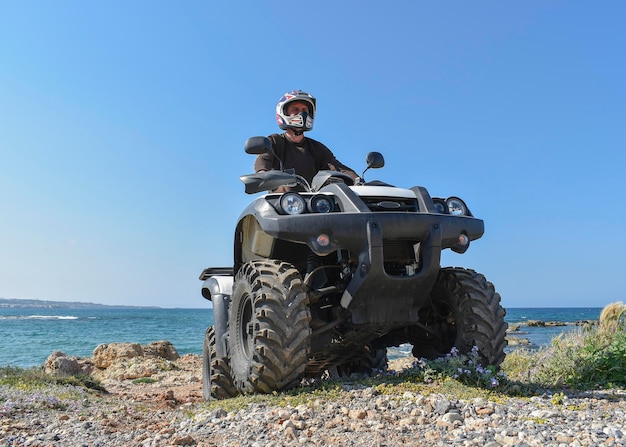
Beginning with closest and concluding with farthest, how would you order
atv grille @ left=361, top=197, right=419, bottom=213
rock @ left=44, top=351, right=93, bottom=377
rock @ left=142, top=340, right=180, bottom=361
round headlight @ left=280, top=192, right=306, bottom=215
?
1. round headlight @ left=280, top=192, right=306, bottom=215
2. atv grille @ left=361, top=197, right=419, bottom=213
3. rock @ left=44, top=351, right=93, bottom=377
4. rock @ left=142, top=340, right=180, bottom=361

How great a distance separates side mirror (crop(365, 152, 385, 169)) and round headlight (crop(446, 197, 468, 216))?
3.47ft

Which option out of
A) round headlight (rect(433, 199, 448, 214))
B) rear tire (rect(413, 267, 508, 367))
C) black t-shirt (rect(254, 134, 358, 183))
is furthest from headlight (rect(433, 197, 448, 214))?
black t-shirt (rect(254, 134, 358, 183))

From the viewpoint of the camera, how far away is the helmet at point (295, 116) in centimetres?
660

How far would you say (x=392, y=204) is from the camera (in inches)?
206

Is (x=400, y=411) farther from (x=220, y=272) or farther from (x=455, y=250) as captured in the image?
(x=220, y=272)

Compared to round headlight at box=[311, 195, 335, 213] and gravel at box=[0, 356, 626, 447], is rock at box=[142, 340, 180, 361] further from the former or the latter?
round headlight at box=[311, 195, 335, 213]

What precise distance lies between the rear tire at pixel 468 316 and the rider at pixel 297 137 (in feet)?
5.58

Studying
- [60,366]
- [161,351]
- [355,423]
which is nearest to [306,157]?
[355,423]

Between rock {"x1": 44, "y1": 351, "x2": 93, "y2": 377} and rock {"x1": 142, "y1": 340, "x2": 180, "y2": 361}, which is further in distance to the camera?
rock {"x1": 142, "y1": 340, "x2": 180, "y2": 361}

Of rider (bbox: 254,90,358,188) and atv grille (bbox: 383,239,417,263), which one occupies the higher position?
rider (bbox: 254,90,358,188)

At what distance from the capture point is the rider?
21.7ft

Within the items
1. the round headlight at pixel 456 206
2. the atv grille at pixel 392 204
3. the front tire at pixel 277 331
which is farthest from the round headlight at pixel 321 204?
the round headlight at pixel 456 206

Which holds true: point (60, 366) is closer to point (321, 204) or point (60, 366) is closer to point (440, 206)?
point (321, 204)

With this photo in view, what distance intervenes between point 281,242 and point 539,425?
9.62 ft
